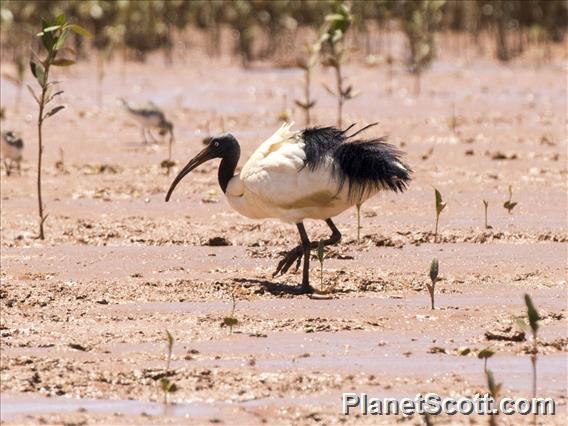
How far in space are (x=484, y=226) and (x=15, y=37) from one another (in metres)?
17.8

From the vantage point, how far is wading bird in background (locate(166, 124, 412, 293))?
9203mm

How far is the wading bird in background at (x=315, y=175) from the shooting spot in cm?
920

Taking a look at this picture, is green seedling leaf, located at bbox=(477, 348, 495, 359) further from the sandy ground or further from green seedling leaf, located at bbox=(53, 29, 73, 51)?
green seedling leaf, located at bbox=(53, 29, 73, 51)

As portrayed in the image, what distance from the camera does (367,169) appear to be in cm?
918

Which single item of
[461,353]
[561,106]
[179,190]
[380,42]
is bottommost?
[461,353]

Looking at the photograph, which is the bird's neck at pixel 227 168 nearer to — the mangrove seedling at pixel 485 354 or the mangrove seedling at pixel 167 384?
the mangrove seedling at pixel 167 384

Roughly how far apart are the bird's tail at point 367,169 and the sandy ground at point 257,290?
660mm

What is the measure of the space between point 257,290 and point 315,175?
829mm

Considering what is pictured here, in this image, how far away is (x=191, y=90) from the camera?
954 inches

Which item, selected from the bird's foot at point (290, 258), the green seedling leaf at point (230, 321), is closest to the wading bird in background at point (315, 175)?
the bird's foot at point (290, 258)

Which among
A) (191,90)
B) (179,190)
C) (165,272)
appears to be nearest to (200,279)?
(165,272)

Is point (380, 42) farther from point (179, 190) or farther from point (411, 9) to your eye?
point (179, 190)

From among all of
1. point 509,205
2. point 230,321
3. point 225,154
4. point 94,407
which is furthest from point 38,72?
point 94,407

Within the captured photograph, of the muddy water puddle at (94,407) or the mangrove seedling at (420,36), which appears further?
the mangrove seedling at (420,36)
